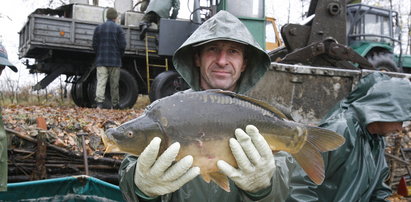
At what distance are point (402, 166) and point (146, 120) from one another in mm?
5619

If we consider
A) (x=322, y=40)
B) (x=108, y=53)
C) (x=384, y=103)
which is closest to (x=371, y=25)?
(x=322, y=40)

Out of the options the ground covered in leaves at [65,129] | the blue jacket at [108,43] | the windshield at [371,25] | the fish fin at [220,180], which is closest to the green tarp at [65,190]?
the ground covered in leaves at [65,129]

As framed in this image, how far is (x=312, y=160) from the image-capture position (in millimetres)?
1899

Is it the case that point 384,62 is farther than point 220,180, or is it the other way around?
point 384,62

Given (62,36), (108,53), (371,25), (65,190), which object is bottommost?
(65,190)

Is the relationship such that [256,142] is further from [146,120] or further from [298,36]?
[298,36]

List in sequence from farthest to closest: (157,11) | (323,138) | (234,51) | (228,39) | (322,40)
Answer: (157,11) < (322,40) < (234,51) < (228,39) < (323,138)

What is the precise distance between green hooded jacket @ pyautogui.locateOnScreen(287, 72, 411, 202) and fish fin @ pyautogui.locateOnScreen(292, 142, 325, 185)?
50.2 inches

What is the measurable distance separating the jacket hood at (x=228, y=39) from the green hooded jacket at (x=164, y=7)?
23.2 ft

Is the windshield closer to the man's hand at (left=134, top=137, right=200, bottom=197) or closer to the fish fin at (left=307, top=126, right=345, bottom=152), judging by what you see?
the fish fin at (left=307, top=126, right=345, bottom=152)

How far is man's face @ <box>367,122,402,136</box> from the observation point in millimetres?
3559

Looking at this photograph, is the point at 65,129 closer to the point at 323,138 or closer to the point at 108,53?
the point at 108,53

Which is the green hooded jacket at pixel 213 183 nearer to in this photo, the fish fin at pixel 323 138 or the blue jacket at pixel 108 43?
the fish fin at pixel 323 138

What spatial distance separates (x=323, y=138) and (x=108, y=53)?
757cm
